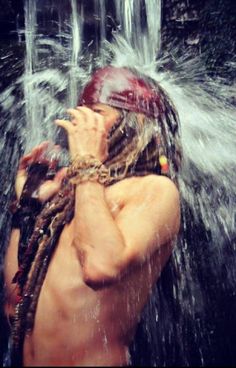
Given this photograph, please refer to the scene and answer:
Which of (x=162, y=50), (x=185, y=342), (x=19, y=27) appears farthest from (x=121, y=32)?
(x=185, y=342)

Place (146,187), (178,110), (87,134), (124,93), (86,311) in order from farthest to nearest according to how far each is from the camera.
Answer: (178,110), (124,93), (87,134), (146,187), (86,311)

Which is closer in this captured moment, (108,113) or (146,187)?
(146,187)

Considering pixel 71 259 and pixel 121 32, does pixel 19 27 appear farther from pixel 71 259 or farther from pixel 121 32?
pixel 71 259

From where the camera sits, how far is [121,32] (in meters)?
3.20

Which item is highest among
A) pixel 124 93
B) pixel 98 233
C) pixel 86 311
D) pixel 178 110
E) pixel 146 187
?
pixel 124 93

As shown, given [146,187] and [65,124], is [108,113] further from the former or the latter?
[146,187]

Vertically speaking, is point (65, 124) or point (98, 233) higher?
point (65, 124)

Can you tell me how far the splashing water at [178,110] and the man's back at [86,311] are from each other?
26cm

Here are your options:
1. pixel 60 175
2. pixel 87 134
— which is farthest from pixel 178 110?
pixel 60 175

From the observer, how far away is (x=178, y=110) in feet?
9.38

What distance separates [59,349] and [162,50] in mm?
1853

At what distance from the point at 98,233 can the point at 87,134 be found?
0.51m

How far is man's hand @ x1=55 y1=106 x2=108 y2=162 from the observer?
241 centimetres

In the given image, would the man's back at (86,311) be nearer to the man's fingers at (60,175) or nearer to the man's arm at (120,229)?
the man's arm at (120,229)
